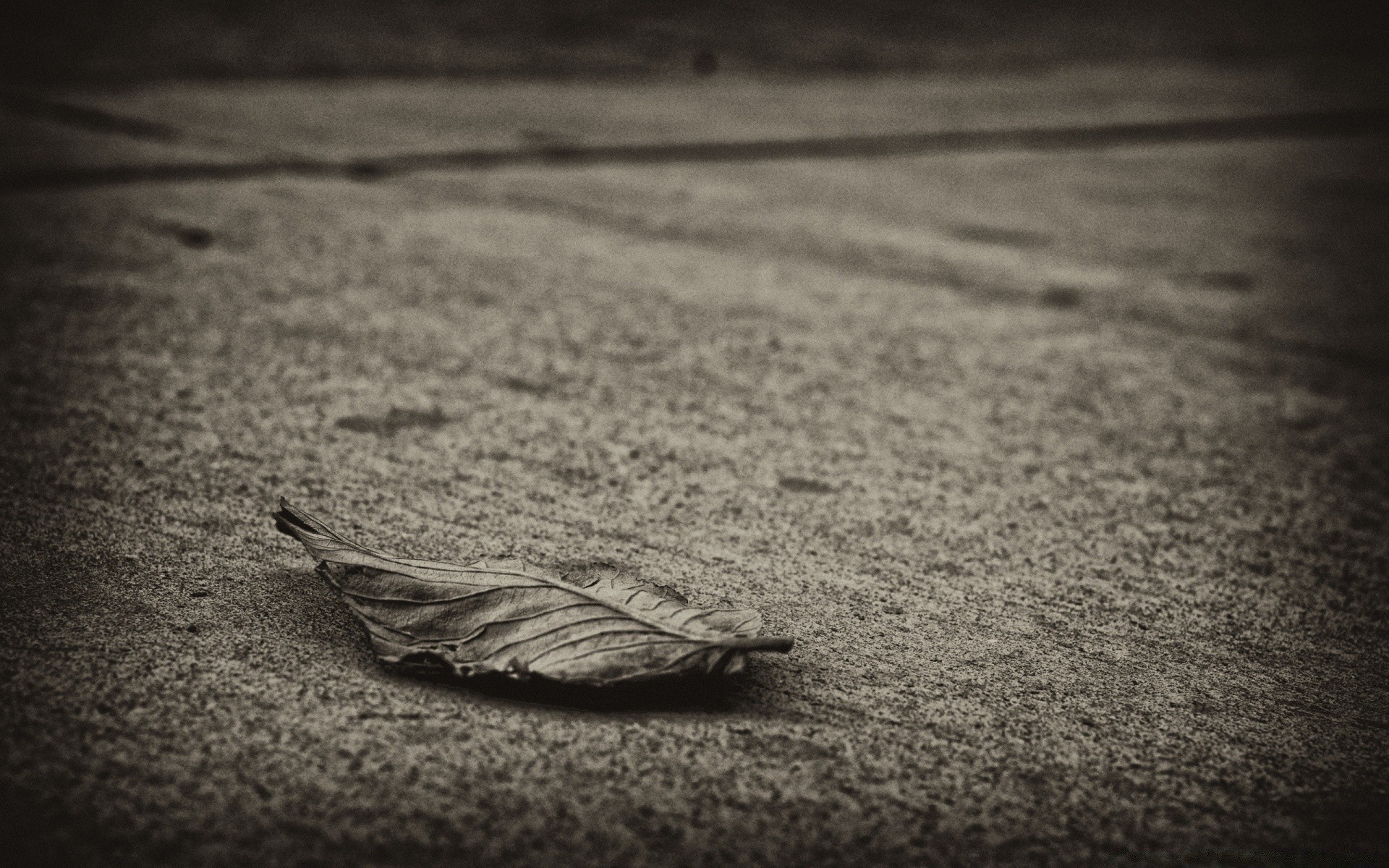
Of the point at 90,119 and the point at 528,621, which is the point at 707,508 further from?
the point at 90,119

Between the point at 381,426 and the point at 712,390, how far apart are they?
682 millimetres

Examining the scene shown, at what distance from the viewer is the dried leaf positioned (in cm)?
129

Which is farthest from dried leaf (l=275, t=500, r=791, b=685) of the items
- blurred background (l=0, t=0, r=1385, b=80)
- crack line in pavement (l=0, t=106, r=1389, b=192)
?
blurred background (l=0, t=0, r=1385, b=80)

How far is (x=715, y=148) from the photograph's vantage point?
196 inches

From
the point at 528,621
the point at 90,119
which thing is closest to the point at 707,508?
the point at 528,621

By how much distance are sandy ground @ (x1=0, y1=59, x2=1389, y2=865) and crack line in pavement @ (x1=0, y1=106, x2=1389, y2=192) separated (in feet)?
0.52

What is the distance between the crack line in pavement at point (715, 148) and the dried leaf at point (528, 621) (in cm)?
269

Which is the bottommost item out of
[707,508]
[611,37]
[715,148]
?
[707,508]

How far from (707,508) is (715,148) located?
341cm

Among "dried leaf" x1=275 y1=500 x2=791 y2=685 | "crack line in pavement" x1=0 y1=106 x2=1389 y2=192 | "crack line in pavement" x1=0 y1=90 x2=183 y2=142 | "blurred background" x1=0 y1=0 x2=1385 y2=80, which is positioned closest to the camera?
"dried leaf" x1=275 y1=500 x2=791 y2=685

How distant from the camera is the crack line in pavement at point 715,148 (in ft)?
12.4

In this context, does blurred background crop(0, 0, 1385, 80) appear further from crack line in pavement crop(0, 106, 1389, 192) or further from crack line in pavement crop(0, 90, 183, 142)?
crack line in pavement crop(0, 106, 1389, 192)

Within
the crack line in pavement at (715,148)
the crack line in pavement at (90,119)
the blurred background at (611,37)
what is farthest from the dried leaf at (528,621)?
the blurred background at (611,37)

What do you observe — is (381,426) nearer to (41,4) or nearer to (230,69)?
(230,69)
